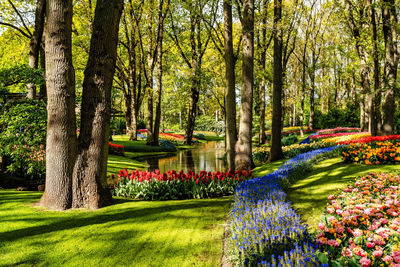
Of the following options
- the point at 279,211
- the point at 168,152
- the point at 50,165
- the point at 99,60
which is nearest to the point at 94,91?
the point at 99,60

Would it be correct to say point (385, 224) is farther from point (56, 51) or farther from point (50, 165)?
point (56, 51)

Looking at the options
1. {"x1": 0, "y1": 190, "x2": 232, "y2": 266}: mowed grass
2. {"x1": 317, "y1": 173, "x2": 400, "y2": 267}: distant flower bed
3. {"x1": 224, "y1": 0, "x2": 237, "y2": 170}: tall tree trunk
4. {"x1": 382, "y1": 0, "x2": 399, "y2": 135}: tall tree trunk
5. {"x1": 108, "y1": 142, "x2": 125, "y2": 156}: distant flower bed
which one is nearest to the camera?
{"x1": 317, "y1": 173, "x2": 400, "y2": 267}: distant flower bed

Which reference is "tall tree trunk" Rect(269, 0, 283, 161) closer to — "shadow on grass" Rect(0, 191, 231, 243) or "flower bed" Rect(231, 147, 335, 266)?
"shadow on grass" Rect(0, 191, 231, 243)

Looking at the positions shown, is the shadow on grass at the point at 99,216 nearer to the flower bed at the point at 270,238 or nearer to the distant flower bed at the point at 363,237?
the flower bed at the point at 270,238

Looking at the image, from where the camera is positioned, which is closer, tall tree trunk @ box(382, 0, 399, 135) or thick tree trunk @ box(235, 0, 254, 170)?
thick tree trunk @ box(235, 0, 254, 170)

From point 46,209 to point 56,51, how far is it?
3345 mm

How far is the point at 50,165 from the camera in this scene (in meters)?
5.21

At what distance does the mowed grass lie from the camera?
3.44 metres

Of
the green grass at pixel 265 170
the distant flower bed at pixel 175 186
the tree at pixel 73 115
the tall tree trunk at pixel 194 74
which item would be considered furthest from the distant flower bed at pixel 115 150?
the tree at pixel 73 115

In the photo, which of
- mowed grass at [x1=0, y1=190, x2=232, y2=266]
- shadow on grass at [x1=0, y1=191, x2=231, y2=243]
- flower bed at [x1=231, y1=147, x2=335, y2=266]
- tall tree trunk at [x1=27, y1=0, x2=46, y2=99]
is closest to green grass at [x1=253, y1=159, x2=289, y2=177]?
shadow on grass at [x1=0, y1=191, x2=231, y2=243]

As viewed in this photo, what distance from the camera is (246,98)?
10344mm

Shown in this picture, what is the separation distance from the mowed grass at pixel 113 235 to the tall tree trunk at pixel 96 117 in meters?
0.45

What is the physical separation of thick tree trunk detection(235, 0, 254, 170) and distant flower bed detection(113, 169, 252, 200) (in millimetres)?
2742

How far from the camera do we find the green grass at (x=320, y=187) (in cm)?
504
